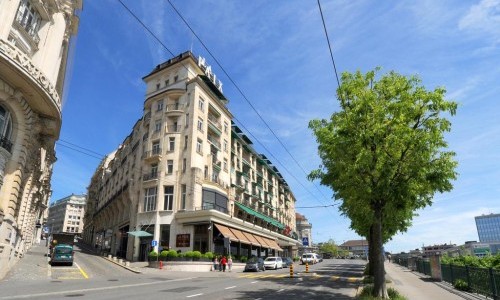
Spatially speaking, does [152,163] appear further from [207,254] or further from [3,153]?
[3,153]

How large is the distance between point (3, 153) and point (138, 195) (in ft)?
81.7

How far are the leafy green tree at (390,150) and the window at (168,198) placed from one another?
29.9 m

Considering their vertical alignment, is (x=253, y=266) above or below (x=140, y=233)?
below

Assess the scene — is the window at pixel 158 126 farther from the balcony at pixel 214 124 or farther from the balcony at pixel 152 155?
the balcony at pixel 214 124

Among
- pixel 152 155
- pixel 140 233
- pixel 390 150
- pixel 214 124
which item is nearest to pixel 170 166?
pixel 152 155

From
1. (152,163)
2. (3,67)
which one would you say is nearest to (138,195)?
(152,163)

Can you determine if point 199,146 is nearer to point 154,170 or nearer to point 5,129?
point 154,170

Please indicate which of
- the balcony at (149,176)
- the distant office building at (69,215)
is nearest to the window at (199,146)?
the balcony at (149,176)

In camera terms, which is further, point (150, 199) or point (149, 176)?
point (149, 176)

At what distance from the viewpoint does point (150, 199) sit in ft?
140

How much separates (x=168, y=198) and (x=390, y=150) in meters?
32.4

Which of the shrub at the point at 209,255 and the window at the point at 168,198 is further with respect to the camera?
the window at the point at 168,198

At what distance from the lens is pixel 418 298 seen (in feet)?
48.2

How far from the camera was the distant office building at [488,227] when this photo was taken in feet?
574
